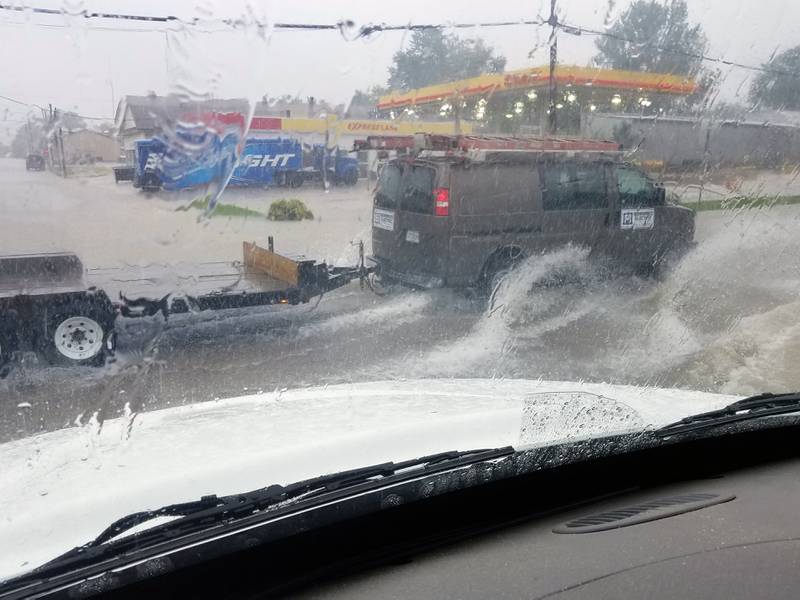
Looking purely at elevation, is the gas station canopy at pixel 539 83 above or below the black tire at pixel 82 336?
above

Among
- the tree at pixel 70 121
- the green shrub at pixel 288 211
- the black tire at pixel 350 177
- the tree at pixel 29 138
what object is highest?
the tree at pixel 70 121

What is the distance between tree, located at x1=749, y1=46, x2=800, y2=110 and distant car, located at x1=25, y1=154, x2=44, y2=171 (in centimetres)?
511

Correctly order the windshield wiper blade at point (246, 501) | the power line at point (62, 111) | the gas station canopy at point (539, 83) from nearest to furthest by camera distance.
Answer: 1. the windshield wiper blade at point (246, 501)
2. the power line at point (62, 111)
3. the gas station canopy at point (539, 83)

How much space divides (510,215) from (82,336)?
393 centimetres

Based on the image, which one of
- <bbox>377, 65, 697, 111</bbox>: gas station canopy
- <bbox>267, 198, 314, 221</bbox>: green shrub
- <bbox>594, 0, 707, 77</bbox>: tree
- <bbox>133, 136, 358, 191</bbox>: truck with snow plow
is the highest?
<bbox>594, 0, 707, 77</bbox>: tree

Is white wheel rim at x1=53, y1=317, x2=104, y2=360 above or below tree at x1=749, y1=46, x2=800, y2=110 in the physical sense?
below

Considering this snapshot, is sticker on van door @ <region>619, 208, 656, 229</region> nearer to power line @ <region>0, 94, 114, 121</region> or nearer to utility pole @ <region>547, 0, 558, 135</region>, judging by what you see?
utility pole @ <region>547, 0, 558, 135</region>

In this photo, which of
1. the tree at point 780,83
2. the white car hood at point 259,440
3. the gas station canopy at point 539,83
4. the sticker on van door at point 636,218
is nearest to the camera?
the white car hood at point 259,440

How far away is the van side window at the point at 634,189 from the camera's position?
736cm

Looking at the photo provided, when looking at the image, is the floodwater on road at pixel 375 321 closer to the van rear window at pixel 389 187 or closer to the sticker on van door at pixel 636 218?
the van rear window at pixel 389 187

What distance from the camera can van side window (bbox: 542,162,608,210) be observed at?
23.1ft

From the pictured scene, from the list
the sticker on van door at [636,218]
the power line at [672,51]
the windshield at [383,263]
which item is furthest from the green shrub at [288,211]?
the sticker on van door at [636,218]

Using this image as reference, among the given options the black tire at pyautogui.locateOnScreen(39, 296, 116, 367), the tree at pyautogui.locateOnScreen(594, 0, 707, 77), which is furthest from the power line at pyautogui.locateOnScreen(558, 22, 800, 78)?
the black tire at pyautogui.locateOnScreen(39, 296, 116, 367)

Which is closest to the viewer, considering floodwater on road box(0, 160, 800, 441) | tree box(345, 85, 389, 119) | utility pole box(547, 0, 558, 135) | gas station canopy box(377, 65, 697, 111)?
tree box(345, 85, 389, 119)
